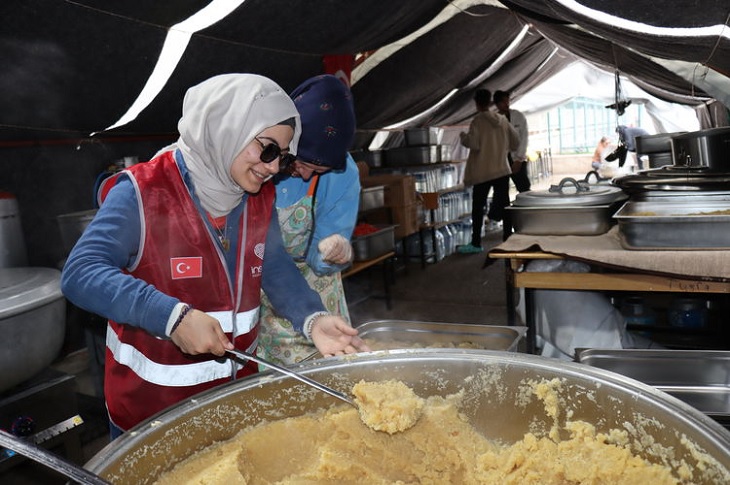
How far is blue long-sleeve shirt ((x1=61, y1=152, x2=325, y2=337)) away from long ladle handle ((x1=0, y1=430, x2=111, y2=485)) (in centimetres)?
50

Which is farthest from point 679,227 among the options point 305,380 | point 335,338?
point 305,380

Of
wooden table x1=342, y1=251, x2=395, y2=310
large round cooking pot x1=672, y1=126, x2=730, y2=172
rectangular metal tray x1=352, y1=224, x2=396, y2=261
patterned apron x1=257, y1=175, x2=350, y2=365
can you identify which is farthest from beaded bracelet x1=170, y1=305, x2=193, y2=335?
rectangular metal tray x1=352, y1=224, x2=396, y2=261

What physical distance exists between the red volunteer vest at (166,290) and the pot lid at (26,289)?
56 centimetres

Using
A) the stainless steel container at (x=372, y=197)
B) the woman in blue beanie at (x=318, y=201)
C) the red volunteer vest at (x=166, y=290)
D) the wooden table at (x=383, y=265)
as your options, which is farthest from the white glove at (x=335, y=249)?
the stainless steel container at (x=372, y=197)

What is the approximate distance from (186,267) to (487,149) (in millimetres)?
6163

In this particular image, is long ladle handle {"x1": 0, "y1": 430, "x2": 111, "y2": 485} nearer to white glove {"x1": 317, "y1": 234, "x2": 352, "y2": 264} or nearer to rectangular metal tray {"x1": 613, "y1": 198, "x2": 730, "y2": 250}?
white glove {"x1": 317, "y1": 234, "x2": 352, "y2": 264}

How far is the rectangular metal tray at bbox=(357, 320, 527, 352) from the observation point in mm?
2293

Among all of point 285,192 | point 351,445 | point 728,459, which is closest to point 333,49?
point 285,192

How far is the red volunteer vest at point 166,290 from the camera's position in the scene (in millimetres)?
1368

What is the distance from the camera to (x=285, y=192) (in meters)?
2.09

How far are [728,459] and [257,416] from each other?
839 mm

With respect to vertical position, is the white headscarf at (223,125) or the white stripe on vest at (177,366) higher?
the white headscarf at (223,125)

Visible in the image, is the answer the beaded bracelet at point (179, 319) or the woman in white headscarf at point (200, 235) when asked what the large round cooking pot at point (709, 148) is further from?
the beaded bracelet at point (179, 319)

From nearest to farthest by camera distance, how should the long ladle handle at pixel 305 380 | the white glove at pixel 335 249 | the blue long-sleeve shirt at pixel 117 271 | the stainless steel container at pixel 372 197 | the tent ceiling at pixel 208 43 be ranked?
the long ladle handle at pixel 305 380, the blue long-sleeve shirt at pixel 117 271, the white glove at pixel 335 249, the tent ceiling at pixel 208 43, the stainless steel container at pixel 372 197
